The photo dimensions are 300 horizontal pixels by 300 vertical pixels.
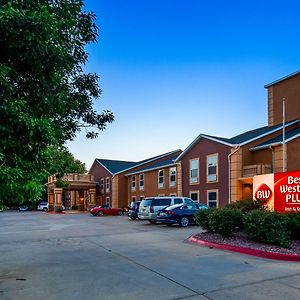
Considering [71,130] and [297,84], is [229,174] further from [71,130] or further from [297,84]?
[71,130]

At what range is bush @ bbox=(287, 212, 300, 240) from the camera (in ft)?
39.2

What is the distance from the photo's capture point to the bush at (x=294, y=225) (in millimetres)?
11961

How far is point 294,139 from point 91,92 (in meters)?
20.6

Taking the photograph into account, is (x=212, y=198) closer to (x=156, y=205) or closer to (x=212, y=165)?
(x=212, y=165)

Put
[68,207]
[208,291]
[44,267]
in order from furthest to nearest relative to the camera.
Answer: [68,207]
[44,267]
[208,291]

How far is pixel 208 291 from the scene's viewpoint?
681 cm

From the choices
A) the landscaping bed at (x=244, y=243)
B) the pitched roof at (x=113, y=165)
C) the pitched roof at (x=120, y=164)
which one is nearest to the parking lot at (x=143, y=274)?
the landscaping bed at (x=244, y=243)

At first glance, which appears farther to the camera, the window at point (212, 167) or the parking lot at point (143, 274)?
the window at point (212, 167)

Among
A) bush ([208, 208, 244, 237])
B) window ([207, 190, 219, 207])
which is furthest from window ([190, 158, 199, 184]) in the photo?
bush ([208, 208, 244, 237])

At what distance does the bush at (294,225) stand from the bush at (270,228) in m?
0.15

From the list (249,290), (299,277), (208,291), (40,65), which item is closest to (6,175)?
(40,65)

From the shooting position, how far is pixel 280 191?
13.0 m

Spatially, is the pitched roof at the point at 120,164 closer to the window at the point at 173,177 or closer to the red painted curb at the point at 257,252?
the window at the point at 173,177

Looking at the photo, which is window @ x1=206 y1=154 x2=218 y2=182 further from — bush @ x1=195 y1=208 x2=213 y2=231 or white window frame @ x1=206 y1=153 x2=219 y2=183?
bush @ x1=195 y1=208 x2=213 y2=231
